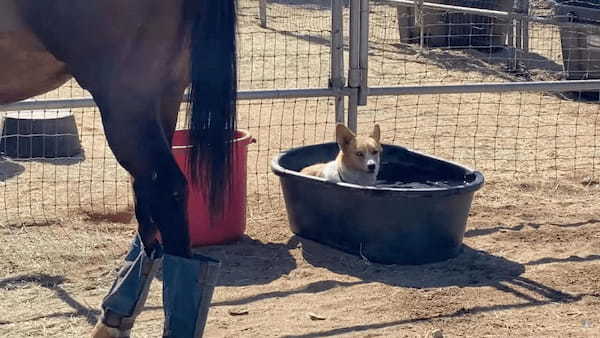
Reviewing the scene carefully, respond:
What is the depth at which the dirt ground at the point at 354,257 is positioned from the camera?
13.1ft

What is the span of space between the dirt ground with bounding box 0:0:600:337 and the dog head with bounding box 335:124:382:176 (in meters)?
0.48

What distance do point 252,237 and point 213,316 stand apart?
3.83 feet

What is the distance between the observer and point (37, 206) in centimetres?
557

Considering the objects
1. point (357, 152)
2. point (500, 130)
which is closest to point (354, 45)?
point (357, 152)

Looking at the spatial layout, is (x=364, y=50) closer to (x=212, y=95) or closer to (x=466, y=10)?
(x=212, y=95)

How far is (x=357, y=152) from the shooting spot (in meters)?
4.82

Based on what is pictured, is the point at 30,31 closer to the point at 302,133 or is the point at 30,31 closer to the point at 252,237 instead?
the point at 252,237

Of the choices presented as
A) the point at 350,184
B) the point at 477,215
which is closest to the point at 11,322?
the point at 350,184

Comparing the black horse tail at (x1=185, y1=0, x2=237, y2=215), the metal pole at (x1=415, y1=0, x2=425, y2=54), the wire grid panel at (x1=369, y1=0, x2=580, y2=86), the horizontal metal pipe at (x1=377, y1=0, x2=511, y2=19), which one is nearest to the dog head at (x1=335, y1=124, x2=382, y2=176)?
the black horse tail at (x1=185, y1=0, x2=237, y2=215)

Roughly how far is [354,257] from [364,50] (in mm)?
1346

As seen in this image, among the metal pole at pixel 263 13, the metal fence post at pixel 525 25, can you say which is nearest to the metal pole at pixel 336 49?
the metal fence post at pixel 525 25

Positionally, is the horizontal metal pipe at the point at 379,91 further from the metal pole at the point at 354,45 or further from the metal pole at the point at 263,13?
the metal pole at the point at 263,13

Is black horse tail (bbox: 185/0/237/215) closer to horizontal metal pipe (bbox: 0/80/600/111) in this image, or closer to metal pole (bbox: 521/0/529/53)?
horizontal metal pipe (bbox: 0/80/600/111)

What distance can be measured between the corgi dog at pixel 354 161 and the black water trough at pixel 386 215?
0.11 metres
